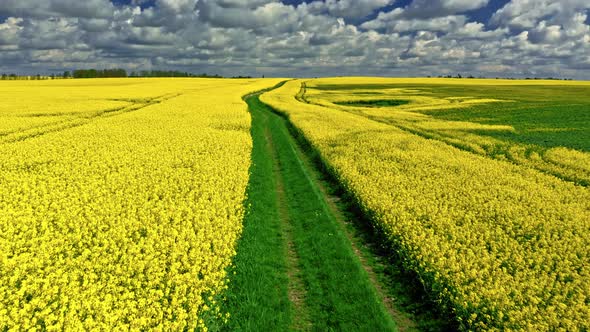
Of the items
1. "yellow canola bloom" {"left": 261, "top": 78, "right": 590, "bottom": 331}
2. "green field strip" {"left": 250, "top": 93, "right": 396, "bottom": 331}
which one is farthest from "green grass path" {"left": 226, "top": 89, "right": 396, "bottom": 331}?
"yellow canola bloom" {"left": 261, "top": 78, "right": 590, "bottom": 331}

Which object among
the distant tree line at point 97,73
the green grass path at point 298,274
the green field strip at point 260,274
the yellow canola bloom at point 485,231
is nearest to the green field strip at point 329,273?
the green grass path at point 298,274

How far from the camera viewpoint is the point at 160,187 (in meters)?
13.0

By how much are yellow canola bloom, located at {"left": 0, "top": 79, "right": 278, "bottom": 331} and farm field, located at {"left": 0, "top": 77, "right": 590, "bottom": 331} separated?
0.05 metres

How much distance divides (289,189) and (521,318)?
36.0ft

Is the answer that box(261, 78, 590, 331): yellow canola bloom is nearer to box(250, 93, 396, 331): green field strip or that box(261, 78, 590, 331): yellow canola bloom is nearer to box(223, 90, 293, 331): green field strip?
box(250, 93, 396, 331): green field strip

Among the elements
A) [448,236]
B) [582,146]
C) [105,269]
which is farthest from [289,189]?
[582,146]

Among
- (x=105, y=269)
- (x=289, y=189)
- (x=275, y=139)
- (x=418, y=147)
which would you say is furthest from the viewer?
(x=275, y=139)

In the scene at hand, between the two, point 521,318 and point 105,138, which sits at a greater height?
point 105,138

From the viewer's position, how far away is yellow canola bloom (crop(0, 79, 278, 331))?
6.41 metres

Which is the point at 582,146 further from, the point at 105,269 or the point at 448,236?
the point at 105,269

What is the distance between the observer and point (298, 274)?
396 inches

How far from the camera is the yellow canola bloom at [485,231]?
26.1 ft

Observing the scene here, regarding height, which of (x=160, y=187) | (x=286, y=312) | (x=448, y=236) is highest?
(x=160, y=187)

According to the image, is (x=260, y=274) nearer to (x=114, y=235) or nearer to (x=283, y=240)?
(x=283, y=240)
